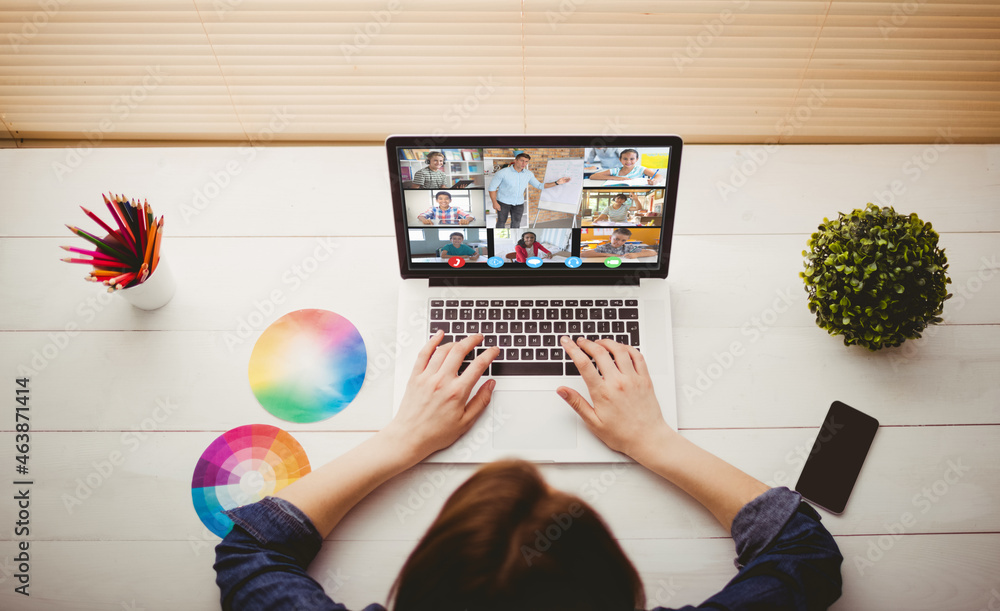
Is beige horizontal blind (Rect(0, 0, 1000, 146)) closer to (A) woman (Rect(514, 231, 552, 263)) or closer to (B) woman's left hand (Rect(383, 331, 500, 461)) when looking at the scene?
(A) woman (Rect(514, 231, 552, 263))

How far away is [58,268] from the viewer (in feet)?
3.27

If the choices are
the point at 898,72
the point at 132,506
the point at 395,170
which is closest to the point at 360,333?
the point at 395,170

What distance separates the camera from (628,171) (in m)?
0.82

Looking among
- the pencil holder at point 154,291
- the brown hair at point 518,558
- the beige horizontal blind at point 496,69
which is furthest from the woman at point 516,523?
the beige horizontal blind at point 496,69

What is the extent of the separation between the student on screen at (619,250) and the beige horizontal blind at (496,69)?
0.39 metres

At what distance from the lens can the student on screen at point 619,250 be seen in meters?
0.90

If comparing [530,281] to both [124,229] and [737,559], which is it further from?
[124,229]

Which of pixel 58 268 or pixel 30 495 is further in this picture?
pixel 58 268

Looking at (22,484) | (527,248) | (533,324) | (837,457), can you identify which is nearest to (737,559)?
(837,457)

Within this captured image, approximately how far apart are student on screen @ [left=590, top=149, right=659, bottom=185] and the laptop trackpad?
1.12ft

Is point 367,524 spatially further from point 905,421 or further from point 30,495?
point 905,421

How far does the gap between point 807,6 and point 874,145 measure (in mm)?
310

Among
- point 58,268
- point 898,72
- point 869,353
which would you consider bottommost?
point 869,353

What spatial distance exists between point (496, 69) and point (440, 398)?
0.68m
